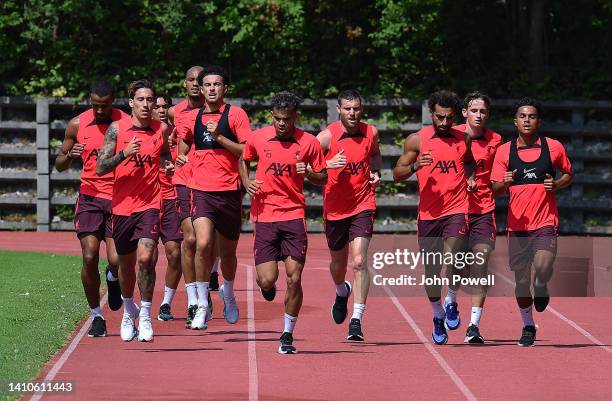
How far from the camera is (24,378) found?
10.9 meters

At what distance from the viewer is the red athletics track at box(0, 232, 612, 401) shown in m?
10.8

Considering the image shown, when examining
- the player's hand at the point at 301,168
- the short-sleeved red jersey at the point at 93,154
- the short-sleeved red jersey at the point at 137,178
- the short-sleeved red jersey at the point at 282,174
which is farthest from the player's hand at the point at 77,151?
the player's hand at the point at 301,168

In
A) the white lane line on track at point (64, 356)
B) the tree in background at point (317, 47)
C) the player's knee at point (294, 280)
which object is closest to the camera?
the white lane line on track at point (64, 356)

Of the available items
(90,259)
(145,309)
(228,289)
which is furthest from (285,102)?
(228,289)

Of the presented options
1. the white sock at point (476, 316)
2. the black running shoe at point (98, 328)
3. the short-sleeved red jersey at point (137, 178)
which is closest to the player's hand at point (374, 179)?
the white sock at point (476, 316)

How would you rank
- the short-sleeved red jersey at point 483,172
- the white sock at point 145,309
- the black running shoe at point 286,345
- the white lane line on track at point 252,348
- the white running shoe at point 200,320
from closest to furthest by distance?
the white lane line on track at point 252,348 → the black running shoe at point 286,345 → the white sock at point 145,309 → the white running shoe at point 200,320 → the short-sleeved red jersey at point 483,172

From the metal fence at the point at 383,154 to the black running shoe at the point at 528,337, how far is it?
1389 centimetres

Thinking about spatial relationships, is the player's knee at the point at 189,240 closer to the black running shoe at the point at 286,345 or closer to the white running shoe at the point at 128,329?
the white running shoe at the point at 128,329

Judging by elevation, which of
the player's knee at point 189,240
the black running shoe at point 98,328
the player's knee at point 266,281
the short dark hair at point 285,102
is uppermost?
the short dark hair at point 285,102

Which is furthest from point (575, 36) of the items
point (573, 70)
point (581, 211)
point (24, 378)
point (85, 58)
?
point (24, 378)

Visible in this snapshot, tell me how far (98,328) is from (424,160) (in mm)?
3310

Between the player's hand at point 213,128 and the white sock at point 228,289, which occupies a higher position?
the player's hand at point 213,128

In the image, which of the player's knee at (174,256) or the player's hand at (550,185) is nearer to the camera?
the player's hand at (550,185)

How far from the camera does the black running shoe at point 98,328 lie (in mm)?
13461
